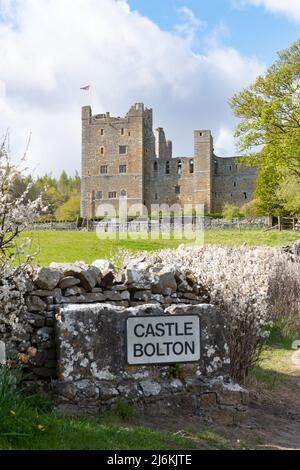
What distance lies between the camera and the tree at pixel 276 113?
22.1m

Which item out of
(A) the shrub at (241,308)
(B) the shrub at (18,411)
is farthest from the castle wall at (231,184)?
(B) the shrub at (18,411)

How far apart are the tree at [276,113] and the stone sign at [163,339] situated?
16721mm

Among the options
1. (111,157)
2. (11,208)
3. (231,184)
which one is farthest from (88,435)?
(231,184)

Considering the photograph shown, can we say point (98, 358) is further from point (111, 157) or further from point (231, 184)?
point (231, 184)

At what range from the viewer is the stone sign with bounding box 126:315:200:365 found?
6.19 m

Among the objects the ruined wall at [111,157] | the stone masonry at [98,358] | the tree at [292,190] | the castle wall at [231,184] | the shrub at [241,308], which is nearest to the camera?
the stone masonry at [98,358]

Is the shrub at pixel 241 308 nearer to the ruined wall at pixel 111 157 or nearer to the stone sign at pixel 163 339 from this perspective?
the stone sign at pixel 163 339

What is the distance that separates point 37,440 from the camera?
468 centimetres

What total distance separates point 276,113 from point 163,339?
17944 millimetres

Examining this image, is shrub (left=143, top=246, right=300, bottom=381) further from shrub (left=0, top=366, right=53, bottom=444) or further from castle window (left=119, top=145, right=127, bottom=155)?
castle window (left=119, top=145, right=127, bottom=155)

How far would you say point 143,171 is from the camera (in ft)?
284
